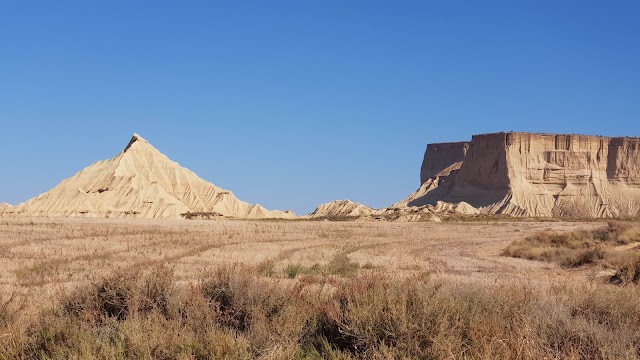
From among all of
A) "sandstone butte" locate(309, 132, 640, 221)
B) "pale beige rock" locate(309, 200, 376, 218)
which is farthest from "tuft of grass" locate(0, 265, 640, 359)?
"pale beige rock" locate(309, 200, 376, 218)

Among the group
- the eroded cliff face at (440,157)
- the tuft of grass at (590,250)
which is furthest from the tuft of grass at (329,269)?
the eroded cliff face at (440,157)

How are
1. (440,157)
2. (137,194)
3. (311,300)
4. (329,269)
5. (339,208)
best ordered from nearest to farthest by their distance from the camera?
(311,300) < (329,269) < (137,194) < (339,208) < (440,157)

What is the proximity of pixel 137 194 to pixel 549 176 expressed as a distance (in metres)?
76.1

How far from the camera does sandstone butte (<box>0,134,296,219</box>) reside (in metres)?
76.0

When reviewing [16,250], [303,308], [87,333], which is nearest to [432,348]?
[303,308]

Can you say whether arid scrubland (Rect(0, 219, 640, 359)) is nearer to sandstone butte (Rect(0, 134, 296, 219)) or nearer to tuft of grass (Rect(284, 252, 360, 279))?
tuft of grass (Rect(284, 252, 360, 279))

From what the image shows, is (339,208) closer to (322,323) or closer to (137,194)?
(137,194)

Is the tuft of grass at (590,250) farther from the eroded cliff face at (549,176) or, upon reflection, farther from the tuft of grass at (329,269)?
the eroded cliff face at (549,176)

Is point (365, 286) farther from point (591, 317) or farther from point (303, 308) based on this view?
point (591, 317)

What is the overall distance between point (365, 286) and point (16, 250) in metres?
17.8

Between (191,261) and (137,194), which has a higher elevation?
(137,194)

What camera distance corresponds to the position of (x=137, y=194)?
8000 cm

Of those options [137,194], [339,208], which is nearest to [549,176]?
[339,208]

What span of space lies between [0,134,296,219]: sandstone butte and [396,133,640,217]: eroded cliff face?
41276mm
